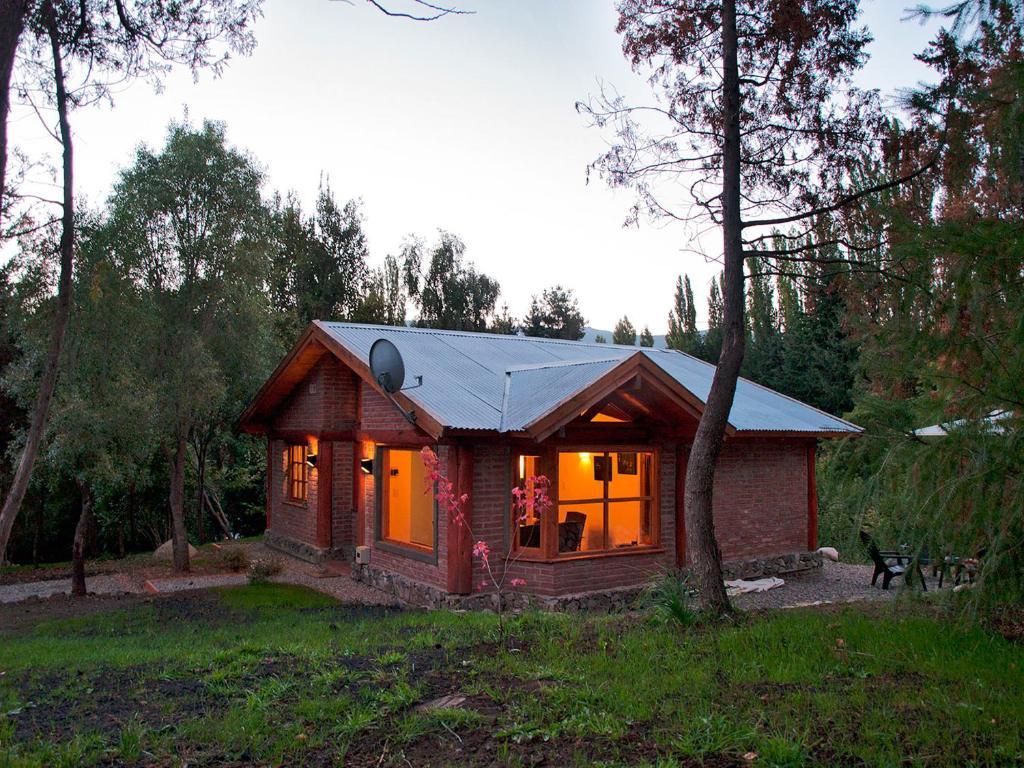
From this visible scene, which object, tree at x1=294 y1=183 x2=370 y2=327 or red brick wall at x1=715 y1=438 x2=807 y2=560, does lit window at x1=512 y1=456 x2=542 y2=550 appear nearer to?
red brick wall at x1=715 y1=438 x2=807 y2=560

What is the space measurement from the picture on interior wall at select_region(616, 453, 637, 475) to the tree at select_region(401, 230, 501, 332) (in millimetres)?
26286

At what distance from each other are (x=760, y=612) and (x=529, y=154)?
10.1 m

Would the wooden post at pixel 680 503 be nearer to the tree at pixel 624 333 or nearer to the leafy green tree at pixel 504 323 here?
the leafy green tree at pixel 504 323

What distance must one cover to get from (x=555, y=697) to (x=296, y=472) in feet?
42.5

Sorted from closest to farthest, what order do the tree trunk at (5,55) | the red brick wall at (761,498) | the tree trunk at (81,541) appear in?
1. the tree trunk at (5,55)
2. the tree trunk at (81,541)
3. the red brick wall at (761,498)

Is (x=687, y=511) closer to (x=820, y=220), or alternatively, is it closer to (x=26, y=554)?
(x=820, y=220)

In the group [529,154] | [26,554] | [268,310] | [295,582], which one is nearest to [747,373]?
[529,154]

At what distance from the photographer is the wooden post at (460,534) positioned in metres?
9.98

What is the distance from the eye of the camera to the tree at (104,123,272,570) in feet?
42.2

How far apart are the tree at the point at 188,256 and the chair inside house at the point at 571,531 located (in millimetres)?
6735

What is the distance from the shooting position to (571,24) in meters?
8.73

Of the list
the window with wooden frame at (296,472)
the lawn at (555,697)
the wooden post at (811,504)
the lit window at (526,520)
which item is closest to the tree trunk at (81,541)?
the window with wooden frame at (296,472)

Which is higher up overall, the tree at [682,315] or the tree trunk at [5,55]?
the tree at [682,315]

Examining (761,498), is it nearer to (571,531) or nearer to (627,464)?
(627,464)
